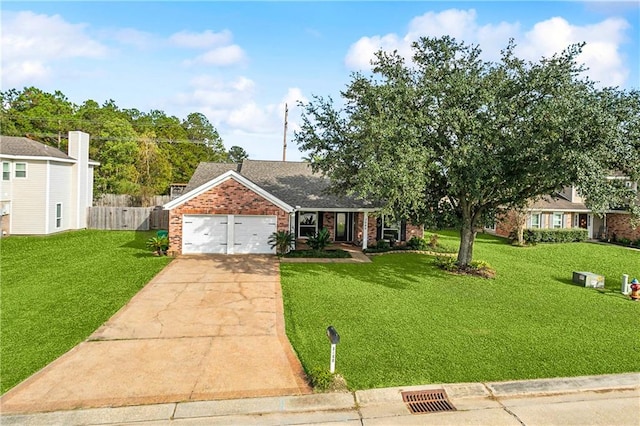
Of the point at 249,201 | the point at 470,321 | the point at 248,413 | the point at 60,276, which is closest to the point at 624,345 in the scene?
the point at 470,321

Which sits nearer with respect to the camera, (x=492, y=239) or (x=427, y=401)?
(x=427, y=401)

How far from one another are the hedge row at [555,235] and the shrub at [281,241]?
1741 centimetres

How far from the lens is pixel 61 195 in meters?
24.0

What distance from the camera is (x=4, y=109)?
44.9 metres

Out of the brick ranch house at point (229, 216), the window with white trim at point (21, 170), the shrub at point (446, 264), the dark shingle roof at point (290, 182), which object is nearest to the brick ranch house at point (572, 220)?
the shrub at point (446, 264)

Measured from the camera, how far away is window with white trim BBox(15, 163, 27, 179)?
72.6 ft

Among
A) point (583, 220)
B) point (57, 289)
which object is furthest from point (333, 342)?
point (583, 220)

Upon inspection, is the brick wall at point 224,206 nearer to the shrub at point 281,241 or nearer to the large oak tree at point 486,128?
the shrub at point 281,241

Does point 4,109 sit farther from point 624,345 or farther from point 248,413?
point 624,345

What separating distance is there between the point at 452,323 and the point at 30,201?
23.8m

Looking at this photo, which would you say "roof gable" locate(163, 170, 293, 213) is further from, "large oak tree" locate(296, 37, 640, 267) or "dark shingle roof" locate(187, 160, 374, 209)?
"large oak tree" locate(296, 37, 640, 267)

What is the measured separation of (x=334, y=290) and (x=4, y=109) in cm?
5147

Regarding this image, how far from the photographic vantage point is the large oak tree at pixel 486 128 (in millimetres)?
11398

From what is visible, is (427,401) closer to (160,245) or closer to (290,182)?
(160,245)
